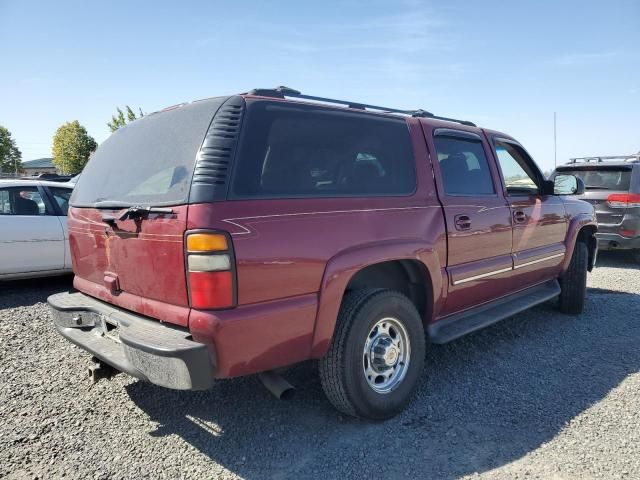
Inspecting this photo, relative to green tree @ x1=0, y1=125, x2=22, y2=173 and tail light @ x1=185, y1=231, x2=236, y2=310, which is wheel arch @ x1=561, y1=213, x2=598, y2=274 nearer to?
tail light @ x1=185, y1=231, x2=236, y2=310

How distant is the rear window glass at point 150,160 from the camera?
2.45 m

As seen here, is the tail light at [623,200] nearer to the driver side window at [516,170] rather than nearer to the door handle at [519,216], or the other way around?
the driver side window at [516,170]

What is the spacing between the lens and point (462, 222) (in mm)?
3484

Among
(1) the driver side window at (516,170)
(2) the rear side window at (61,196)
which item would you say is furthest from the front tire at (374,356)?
(2) the rear side window at (61,196)

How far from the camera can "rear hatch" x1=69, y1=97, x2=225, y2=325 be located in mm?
2357

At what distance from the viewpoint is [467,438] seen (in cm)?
279

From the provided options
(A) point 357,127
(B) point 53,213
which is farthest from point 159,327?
(B) point 53,213

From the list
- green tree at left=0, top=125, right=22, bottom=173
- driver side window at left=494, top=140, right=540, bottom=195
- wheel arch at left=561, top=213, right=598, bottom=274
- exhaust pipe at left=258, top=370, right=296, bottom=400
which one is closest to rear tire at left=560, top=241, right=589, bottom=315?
wheel arch at left=561, top=213, right=598, bottom=274

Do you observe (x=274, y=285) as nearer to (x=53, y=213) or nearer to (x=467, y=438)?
(x=467, y=438)

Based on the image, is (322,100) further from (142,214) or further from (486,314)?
(486,314)

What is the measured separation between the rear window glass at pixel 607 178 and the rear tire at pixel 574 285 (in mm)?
2992

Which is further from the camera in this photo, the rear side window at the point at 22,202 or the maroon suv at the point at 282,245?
the rear side window at the point at 22,202

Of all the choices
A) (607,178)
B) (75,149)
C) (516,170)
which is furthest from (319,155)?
(75,149)

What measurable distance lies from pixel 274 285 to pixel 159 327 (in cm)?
66
